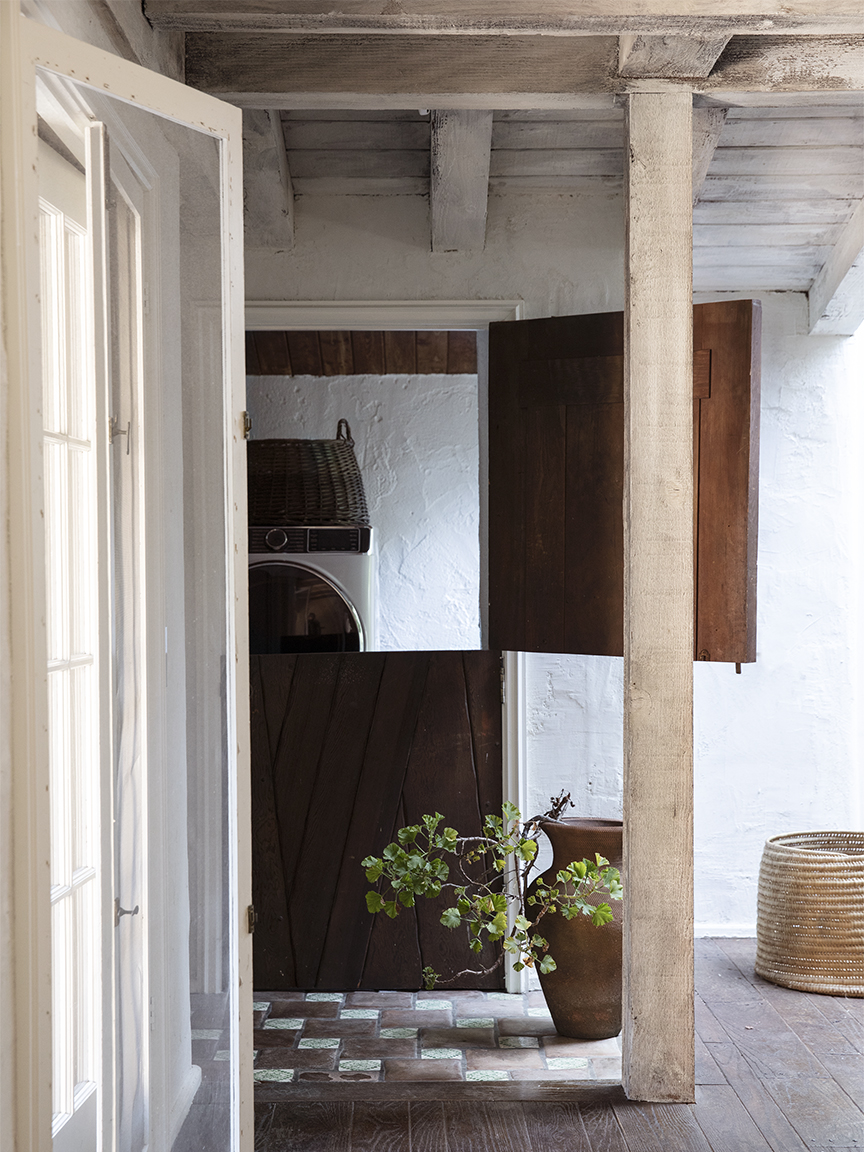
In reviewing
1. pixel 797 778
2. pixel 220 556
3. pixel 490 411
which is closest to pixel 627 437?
pixel 490 411

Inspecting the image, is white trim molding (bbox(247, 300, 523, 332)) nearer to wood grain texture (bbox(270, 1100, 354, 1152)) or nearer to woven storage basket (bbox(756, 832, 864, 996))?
woven storage basket (bbox(756, 832, 864, 996))

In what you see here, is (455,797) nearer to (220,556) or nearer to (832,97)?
(220,556)

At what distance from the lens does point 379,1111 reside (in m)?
2.39

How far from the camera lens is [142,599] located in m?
1.72

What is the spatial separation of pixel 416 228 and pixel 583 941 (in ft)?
7.14

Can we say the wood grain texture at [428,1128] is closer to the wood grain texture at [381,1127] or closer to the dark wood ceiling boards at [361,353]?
the wood grain texture at [381,1127]

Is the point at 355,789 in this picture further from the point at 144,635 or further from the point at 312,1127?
the point at 144,635

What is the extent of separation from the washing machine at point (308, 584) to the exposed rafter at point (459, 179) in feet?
3.34

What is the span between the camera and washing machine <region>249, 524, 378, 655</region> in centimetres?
353

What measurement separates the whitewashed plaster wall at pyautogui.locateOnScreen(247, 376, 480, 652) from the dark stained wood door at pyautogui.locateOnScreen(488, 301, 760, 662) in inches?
65.8

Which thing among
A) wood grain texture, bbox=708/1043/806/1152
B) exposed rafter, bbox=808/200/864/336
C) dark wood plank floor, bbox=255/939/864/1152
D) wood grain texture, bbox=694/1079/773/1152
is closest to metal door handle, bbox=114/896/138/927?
dark wood plank floor, bbox=255/939/864/1152

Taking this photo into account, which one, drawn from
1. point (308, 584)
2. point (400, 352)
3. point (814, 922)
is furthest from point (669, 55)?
point (814, 922)

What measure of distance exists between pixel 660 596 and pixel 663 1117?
1.17m

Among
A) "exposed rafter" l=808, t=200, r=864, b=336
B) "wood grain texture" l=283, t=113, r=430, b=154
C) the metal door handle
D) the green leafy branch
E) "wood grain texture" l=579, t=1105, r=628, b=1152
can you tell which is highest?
"wood grain texture" l=283, t=113, r=430, b=154
